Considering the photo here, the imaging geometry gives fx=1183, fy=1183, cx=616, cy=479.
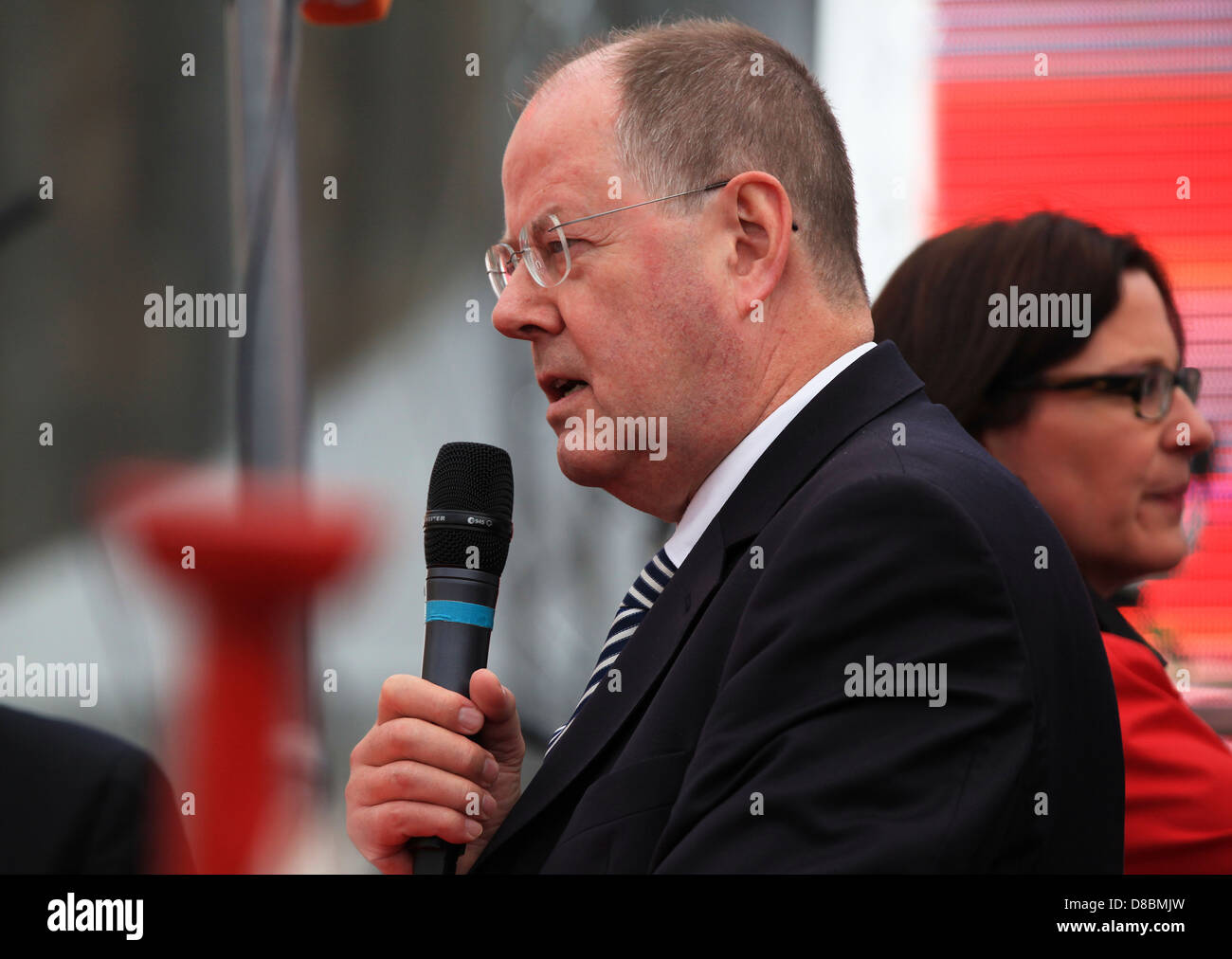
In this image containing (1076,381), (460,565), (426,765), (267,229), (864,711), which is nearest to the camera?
(864,711)

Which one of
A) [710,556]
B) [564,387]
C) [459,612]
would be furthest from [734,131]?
[459,612]

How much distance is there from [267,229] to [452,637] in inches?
60.4

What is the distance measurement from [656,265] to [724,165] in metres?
0.15

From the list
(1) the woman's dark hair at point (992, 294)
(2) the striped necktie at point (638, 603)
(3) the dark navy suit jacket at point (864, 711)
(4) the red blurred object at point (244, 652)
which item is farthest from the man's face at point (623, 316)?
(4) the red blurred object at point (244, 652)

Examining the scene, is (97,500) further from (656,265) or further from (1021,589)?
(1021,589)

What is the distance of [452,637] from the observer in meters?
1.29

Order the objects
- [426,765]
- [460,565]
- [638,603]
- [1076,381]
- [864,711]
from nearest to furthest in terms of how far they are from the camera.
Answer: [864,711]
[426,765]
[460,565]
[638,603]
[1076,381]

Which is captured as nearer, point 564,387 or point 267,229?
point 564,387

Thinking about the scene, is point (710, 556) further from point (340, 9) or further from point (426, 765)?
point (340, 9)

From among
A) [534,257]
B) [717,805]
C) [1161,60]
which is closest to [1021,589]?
[717,805]

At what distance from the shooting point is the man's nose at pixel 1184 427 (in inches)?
79.4

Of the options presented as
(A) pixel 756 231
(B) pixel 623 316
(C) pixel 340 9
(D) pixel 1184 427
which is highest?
(C) pixel 340 9

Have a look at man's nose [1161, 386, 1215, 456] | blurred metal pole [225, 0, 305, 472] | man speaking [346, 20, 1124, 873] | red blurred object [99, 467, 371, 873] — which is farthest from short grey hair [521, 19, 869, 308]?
red blurred object [99, 467, 371, 873]

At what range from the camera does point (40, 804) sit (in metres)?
1.51
